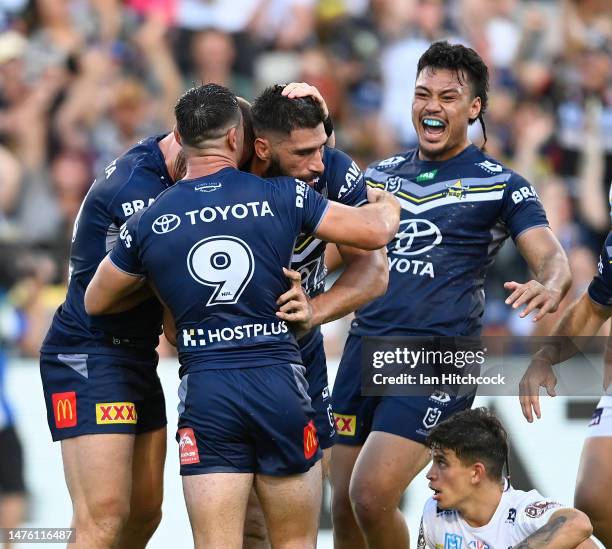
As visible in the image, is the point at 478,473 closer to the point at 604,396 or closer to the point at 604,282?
the point at 604,396

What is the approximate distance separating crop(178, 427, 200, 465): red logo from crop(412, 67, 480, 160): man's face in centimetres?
225

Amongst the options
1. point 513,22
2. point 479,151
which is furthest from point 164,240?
point 513,22

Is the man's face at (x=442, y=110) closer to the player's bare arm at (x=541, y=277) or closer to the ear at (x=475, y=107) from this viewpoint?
the ear at (x=475, y=107)

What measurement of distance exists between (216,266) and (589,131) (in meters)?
8.10

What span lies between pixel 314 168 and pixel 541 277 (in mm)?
1242

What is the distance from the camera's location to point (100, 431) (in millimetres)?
5332

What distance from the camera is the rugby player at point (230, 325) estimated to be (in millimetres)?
4656

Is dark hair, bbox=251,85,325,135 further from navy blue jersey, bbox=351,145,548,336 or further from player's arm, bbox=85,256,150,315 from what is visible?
navy blue jersey, bbox=351,145,548,336

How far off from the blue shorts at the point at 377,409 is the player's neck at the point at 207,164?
1.74 meters

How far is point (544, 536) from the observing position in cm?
510

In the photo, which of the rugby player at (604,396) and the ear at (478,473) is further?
the rugby player at (604,396)

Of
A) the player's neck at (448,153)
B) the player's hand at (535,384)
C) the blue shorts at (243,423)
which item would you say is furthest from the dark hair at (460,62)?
the blue shorts at (243,423)

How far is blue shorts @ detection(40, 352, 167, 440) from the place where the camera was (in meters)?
5.36

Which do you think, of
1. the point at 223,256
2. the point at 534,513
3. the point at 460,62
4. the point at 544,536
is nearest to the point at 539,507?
the point at 534,513
